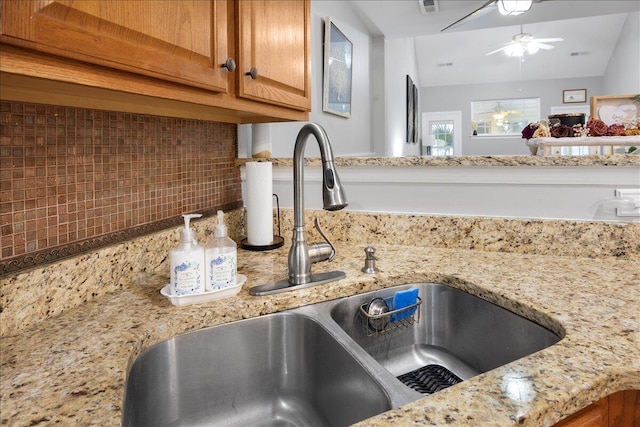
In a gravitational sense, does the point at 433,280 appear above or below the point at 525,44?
below

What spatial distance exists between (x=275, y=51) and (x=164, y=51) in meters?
0.40

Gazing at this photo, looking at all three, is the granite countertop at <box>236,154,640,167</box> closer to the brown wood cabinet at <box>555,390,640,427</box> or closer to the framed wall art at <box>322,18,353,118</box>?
the brown wood cabinet at <box>555,390,640,427</box>

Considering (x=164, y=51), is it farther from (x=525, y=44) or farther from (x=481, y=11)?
(x=525, y=44)

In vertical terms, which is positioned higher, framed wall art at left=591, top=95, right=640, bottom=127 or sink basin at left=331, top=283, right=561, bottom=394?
framed wall art at left=591, top=95, right=640, bottom=127

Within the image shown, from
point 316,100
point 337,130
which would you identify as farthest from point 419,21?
point 316,100

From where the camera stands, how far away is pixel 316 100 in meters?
2.37

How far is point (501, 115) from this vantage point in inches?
276

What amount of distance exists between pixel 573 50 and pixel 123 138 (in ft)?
23.2

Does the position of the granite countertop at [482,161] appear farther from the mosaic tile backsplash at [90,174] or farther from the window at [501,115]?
the window at [501,115]

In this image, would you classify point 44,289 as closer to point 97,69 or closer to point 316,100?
point 97,69

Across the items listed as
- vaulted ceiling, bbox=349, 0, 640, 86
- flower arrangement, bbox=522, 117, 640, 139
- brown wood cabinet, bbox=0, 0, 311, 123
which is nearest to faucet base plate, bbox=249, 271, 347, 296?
brown wood cabinet, bbox=0, 0, 311, 123

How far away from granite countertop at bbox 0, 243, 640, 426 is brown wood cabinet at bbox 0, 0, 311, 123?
1.39 feet

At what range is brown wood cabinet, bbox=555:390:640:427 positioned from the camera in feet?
1.91

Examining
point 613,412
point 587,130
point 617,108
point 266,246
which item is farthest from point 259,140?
point 617,108
